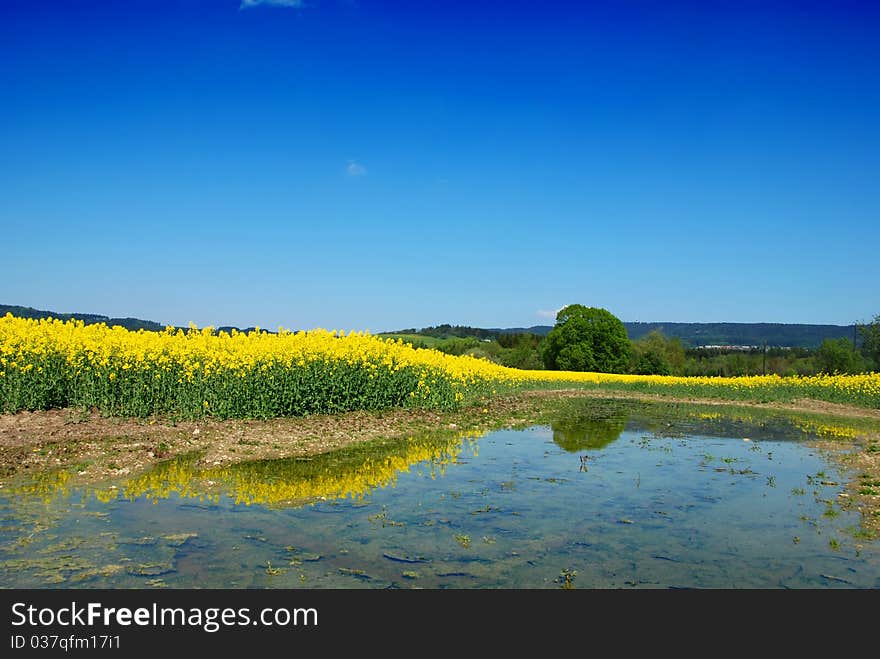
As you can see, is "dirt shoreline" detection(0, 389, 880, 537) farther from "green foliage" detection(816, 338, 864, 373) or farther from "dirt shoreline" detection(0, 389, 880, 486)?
"green foliage" detection(816, 338, 864, 373)

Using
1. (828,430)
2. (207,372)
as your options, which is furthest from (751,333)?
(207,372)

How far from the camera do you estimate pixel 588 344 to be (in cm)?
7044

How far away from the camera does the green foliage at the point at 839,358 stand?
2212 inches

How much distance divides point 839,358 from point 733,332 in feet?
240

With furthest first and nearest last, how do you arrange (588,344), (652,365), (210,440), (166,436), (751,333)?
1. (751,333)
2. (588,344)
3. (652,365)
4. (166,436)
5. (210,440)

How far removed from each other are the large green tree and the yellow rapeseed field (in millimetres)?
50891

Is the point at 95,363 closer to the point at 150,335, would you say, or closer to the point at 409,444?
the point at 150,335

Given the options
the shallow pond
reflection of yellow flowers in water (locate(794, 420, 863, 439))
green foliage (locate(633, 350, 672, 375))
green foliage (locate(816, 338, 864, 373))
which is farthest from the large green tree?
the shallow pond

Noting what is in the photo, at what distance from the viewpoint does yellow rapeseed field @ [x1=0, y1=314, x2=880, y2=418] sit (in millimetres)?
15250

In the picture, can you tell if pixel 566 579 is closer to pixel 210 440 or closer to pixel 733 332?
pixel 210 440

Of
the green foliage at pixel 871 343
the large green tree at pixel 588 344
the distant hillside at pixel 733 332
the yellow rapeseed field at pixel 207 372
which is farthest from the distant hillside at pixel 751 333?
the yellow rapeseed field at pixel 207 372

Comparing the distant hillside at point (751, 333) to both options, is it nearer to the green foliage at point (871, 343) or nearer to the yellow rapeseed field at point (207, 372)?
the green foliage at point (871, 343)

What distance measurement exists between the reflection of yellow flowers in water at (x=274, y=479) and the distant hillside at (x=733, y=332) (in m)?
85.1
